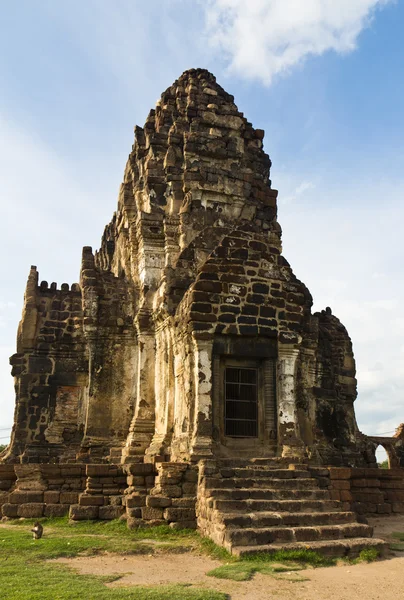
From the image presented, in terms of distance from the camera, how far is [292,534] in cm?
861

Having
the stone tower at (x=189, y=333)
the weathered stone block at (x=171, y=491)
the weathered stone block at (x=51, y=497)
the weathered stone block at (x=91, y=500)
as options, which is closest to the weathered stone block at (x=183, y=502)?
the weathered stone block at (x=171, y=491)

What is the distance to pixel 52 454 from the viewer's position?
15.5m

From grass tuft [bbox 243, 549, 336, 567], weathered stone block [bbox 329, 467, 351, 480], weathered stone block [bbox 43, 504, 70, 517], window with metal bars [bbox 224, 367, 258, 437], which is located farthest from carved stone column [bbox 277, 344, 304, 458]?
weathered stone block [bbox 43, 504, 70, 517]

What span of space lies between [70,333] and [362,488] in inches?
345

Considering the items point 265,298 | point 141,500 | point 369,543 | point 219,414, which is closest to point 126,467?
point 141,500

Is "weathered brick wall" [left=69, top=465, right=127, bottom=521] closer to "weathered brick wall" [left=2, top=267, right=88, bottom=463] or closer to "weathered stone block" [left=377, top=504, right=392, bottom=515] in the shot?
"weathered brick wall" [left=2, top=267, right=88, bottom=463]

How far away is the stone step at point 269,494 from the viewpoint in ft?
31.4

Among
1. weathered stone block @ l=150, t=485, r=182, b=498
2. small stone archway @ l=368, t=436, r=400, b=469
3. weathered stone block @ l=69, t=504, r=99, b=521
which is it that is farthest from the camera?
small stone archway @ l=368, t=436, r=400, b=469

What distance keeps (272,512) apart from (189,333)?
3.72 meters

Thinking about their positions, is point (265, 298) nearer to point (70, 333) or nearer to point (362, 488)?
point (362, 488)

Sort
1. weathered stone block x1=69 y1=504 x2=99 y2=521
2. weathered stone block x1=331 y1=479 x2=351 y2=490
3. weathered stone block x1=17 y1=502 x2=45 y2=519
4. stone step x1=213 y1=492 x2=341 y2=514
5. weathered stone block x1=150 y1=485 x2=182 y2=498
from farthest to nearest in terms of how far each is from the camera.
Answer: weathered stone block x1=17 y1=502 x2=45 y2=519 < weathered stone block x1=69 y1=504 x2=99 y2=521 < weathered stone block x1=331 y1=479 x2=351 y2=490 < weathered stone block x1=150 y1=485 x2=182 y2=498 < stone step x1=213 y1=492 x2=341 y2=514

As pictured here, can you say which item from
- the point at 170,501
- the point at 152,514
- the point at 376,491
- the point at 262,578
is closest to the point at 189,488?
the point at 170,501

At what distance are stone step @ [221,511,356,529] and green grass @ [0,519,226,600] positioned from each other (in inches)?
35.1

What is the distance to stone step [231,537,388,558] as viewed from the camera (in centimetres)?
803
